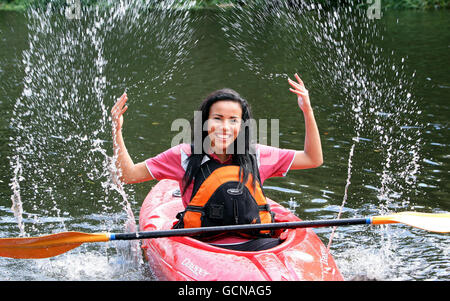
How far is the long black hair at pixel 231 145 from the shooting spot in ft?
12.3

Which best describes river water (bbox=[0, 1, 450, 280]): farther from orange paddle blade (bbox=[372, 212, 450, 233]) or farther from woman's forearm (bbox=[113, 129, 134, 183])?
woman's forearm (bbox=[113, 129, 134, 183])

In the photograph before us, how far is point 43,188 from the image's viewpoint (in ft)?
19.3

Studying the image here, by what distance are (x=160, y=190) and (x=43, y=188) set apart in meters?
1.50

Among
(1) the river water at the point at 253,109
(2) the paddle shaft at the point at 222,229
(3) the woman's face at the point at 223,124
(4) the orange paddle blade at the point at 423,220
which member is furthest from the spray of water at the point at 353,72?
(3) the woman's face at the point at 223,124

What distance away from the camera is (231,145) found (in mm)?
3754

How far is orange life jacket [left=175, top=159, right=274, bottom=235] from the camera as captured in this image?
3627mm

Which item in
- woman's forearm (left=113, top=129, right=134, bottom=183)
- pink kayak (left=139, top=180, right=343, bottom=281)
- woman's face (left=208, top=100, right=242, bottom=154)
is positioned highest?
woman's face (left=208, top=100, right=242, bottom=154)

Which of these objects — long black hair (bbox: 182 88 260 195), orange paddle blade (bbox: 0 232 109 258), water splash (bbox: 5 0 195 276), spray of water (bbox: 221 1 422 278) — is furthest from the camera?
spray of water (bbox: 221 1 422 278)

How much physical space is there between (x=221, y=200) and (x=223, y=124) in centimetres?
47

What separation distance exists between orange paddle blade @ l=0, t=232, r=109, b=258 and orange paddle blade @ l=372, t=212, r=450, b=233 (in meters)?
1.99

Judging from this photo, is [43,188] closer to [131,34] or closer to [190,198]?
[190,198]

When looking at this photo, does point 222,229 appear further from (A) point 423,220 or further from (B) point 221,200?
(A) point 423,220

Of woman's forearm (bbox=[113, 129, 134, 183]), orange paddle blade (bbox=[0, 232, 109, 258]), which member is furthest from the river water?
woman's forearm (bbox=[113, 129, 134, 183])

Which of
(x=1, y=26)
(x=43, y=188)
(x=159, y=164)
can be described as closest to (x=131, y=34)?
(x=1, y=26)
